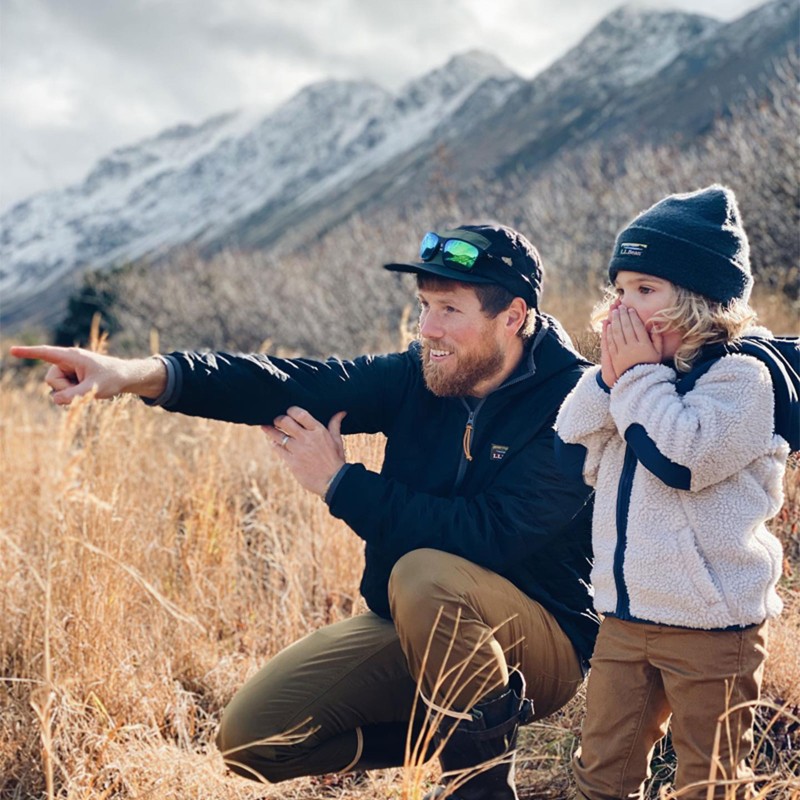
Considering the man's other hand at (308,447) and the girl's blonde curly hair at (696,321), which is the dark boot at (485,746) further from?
the girl's blonde curly hair at (696,321)

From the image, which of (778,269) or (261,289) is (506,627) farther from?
(261,289)

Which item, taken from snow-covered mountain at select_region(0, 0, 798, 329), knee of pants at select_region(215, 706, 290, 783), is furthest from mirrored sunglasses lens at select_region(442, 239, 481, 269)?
snow-covered mountain at select_region(0, 0, 798, 329)

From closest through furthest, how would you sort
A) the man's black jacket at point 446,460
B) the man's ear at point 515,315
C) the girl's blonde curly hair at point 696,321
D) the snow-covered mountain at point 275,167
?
the girl's blonde curly hair at point 696,321
the man's black jacket at point 446,460
the man's ear at point 515,315
the snow-covered mountain at point 275,167

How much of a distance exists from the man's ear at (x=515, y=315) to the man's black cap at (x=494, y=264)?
19 mm

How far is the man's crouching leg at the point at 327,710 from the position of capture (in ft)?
8.11

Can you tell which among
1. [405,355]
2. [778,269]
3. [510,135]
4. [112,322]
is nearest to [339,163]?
[510,135]

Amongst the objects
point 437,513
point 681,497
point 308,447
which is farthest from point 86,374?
point 681,497

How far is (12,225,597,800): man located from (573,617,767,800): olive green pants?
29cm

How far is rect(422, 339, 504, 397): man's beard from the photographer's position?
2508 mm

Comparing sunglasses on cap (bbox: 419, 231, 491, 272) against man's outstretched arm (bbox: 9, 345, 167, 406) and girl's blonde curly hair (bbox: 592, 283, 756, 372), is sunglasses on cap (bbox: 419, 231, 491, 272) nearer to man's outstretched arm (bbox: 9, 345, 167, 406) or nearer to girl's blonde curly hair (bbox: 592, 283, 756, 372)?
girl's blonde curly hair (bbox: 592, 283, 756, 372)

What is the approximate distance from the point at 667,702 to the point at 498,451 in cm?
78

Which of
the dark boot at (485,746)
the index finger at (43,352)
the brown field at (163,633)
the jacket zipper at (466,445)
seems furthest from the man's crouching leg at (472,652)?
the index finger at (43,352)

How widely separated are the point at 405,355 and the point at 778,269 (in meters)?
8.78

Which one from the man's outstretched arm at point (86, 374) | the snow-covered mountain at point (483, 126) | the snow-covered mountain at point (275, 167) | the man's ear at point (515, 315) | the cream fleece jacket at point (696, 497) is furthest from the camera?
the snow-covered mountain at point (275, 167)
